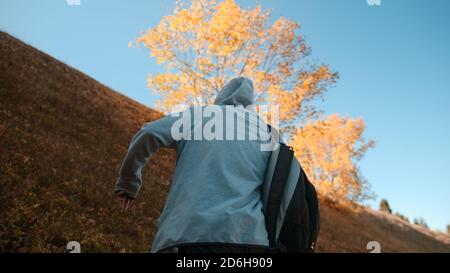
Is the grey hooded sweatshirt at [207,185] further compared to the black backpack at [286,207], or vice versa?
the black backpack at [286,207]

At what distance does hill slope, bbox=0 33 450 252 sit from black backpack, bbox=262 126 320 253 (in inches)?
175

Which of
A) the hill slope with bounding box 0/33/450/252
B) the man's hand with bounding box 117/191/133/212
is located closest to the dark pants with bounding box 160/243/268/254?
the man's hand with bounding box 117/191/133/212

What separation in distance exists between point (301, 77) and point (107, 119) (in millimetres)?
10011

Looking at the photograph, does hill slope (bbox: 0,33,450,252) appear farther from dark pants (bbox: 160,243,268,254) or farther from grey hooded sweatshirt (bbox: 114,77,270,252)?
dark pants (bbox: 160,243,268,254)

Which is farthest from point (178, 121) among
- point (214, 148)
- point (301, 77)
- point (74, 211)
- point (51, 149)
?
point (301, 77)

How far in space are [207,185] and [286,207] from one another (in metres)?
0.53

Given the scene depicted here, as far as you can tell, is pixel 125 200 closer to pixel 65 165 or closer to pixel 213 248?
pixel 213 248

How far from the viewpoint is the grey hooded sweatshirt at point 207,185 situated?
6.93 ft

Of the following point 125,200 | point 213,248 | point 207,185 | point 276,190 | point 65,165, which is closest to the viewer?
point 213,248

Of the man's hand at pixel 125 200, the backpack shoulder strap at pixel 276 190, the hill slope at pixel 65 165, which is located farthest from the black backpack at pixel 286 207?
the hill slope at pixel 65 165

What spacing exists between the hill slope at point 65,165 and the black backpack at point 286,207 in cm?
444

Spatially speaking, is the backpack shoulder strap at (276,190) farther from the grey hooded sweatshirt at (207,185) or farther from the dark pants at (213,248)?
the dark pants at (213,248)

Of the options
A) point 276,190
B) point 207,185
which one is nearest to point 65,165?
point 207,185

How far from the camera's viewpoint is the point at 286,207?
2301 millimetres
